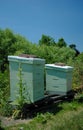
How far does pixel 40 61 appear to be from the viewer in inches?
311

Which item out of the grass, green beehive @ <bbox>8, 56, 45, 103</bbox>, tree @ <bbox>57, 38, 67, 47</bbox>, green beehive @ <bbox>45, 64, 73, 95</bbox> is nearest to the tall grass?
the grass

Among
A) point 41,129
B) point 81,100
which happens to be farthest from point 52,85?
point 41,129

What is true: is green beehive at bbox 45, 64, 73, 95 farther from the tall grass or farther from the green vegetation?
the tall grass

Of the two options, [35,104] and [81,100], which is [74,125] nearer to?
[35,104]

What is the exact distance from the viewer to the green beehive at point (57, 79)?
9.20 metres

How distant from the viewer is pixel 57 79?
927 centimetres

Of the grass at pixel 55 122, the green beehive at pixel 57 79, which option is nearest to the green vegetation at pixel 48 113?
the grass at pixel 55 122

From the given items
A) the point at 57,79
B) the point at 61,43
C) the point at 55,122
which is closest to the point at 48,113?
the point at 55,122

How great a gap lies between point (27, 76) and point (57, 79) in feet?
6.42

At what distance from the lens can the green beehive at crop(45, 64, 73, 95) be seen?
920 centimetres

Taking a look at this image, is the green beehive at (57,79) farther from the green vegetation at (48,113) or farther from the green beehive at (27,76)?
the green beehive at (27,76)

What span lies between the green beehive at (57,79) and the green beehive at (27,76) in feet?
4.83

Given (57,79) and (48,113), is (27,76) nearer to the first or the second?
(48,113)

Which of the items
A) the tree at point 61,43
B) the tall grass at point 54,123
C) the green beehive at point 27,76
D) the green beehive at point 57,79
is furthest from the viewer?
the tree at point 61,43
